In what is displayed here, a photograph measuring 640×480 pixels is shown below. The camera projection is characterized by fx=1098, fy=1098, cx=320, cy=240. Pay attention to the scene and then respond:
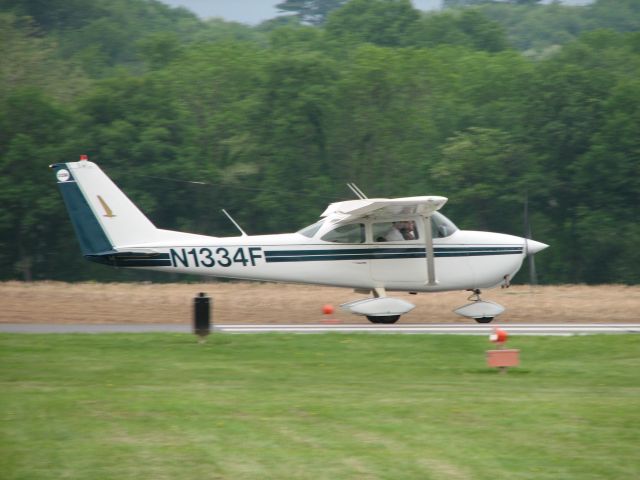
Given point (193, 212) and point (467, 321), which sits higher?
point (193, 212)

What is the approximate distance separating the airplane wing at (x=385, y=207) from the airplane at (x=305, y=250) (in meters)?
0.05

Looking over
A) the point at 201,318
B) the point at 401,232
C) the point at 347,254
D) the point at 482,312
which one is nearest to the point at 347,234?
the point at 347,254

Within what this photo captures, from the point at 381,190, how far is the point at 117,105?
10.8 meters

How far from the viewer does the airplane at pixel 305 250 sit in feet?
72.7

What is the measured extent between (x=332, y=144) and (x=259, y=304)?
62.4 feet

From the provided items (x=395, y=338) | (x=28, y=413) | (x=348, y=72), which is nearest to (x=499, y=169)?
(x=348, y=72)

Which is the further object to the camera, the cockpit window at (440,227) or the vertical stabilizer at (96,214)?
the cockpit window at (440,227)

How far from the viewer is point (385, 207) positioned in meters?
21.6

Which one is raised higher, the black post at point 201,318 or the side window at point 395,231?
the side window at point 395,231

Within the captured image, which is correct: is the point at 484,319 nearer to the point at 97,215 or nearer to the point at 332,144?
the point at 97,215

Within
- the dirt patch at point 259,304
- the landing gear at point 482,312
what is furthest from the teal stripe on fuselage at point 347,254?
the dirt patch at point 259,304

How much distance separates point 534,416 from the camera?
11.3 m

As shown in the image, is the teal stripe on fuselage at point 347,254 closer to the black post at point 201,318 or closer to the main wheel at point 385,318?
the main wheel at point 385,318

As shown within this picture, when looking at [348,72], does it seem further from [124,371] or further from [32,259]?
[124,371]
